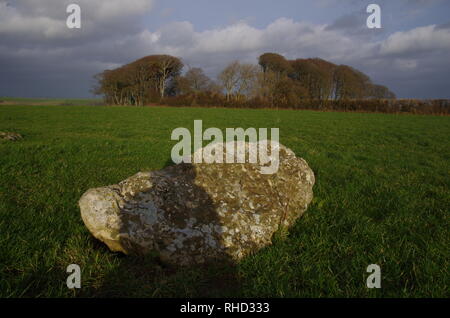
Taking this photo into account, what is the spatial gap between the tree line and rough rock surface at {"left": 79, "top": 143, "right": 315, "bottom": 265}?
165ft

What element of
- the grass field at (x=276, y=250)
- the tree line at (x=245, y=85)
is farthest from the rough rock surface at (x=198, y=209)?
the tree line at (x=245, y=85)

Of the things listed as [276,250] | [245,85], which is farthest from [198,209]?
[245,85]

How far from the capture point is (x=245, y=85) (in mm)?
62594

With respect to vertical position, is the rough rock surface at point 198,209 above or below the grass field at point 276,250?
above

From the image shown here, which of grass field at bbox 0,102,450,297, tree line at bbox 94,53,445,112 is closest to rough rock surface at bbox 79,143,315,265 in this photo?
grass field at bbox 0,102,450,297

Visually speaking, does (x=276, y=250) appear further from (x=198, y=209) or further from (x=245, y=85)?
(x=245, y=85)

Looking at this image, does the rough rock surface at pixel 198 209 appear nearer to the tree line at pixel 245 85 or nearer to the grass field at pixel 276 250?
the grass field at pixel 276 250

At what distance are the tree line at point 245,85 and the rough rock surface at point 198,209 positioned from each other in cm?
5036

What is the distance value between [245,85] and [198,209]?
62.6 meters

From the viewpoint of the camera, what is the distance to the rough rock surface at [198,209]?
2867 mm

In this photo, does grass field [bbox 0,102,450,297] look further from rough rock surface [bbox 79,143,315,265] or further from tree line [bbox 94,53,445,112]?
tree line [bbox 94,53,445,112]

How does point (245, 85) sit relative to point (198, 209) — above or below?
above
